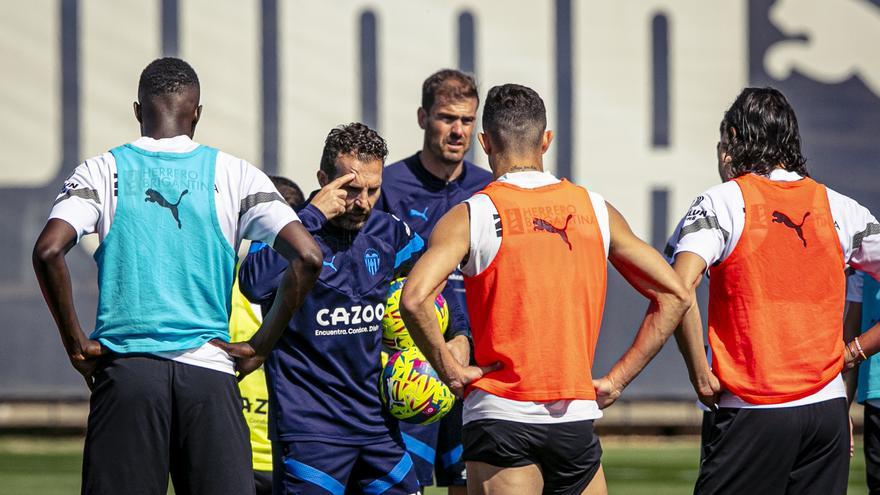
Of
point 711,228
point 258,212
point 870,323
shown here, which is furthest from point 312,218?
point 870,323

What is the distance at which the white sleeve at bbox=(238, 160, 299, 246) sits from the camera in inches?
184

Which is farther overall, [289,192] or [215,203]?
[289,192]

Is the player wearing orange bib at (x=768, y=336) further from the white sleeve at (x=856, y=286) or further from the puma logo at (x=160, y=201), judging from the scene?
the puma logo at (x=160, y=201)

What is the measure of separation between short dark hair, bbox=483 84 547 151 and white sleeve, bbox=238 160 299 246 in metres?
0.81

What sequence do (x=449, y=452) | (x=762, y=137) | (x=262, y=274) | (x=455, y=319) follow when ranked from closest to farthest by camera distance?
1. (x=762, y=137)
2. (x=262, y=274)
3. (x=455, y=319)
4. (x=449, y=452)

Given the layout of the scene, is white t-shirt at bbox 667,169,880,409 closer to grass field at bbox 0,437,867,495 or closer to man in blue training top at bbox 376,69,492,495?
man in blue training top at bbox 376,69,492,495

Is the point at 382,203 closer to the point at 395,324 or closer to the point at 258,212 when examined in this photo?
the point at 395,324

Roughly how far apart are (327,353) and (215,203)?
1.05 metres

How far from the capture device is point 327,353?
538 centimetres

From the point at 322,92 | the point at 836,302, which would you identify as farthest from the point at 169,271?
the point at 322,92

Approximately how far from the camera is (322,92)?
489 inches

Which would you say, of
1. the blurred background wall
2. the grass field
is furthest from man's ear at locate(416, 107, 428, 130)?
the blurred background wall

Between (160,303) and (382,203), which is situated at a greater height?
(382,203)

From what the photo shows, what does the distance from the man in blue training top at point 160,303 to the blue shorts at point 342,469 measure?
695 millimetres
